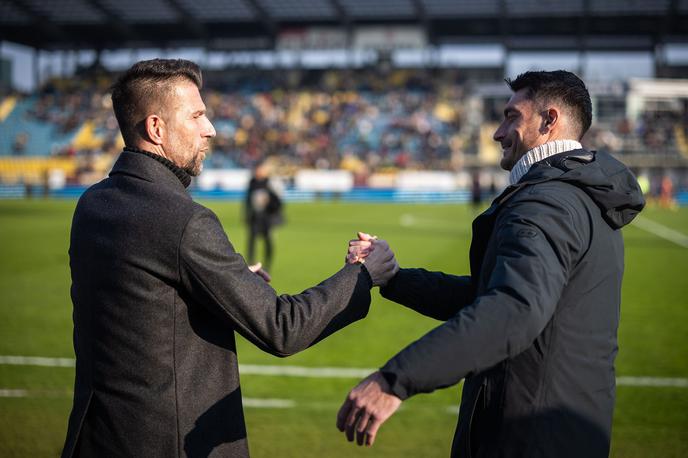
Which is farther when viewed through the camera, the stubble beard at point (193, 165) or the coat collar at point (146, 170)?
the stubble beard at point (193, 165)

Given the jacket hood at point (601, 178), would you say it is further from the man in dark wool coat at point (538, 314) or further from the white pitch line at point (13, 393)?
the white pitch line at point (13, 393)

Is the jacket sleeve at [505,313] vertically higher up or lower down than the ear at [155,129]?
lower down

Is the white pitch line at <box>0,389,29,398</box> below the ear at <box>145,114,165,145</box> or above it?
below

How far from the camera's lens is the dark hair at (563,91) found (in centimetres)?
287

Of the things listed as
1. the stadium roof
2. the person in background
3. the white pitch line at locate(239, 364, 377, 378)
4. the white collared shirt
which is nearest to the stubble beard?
Result: the white collared shirt

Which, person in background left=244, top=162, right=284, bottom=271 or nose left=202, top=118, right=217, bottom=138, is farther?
person in background left=244, top=162, right=284, bottom=271

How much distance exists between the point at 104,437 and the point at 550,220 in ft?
5.85

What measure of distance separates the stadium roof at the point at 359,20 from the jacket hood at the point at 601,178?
53.6 meters

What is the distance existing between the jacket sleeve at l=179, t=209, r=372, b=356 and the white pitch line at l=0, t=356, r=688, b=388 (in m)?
4.99

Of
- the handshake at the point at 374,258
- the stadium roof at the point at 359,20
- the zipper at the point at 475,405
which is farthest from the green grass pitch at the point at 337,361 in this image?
the stadium roof at the point at 359,20

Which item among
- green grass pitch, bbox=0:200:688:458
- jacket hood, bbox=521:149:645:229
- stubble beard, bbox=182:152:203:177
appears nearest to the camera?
jacket hood, bbox=521:149:645:229

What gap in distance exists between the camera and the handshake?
3.12m

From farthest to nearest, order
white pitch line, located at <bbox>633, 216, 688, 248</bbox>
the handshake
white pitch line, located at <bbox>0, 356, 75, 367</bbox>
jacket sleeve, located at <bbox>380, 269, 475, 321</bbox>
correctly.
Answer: white pitch line, located at <bbox>633, 216, 688, 248</bbox>
white pitch line, located at <bbox>0, 356, 75, 367</bbox>
jacket sleeve, located at <bbox>380, 269, 475, 321</bbox>
the handshake

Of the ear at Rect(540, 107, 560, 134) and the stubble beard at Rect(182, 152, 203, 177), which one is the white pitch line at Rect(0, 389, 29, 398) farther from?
the ear at Rect(540, 107, 560, 134)
